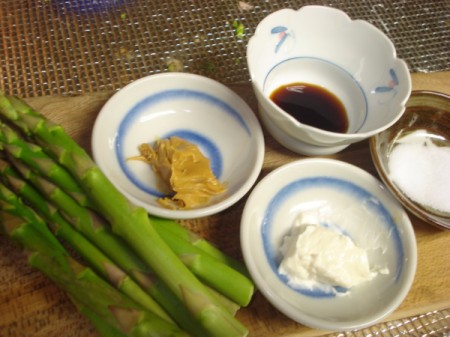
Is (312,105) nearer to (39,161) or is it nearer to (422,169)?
(422,169)

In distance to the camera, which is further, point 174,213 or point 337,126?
point 337,126

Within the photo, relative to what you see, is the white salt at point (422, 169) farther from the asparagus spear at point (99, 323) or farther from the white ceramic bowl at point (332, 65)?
the asparagus spear at point (99, 323)

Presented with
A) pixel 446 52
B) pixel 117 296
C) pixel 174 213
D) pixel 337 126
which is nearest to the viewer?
pixel 117 296

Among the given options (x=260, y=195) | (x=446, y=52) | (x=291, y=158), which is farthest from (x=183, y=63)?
(x=446, y=52)

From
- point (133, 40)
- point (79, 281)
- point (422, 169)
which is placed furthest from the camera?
point (133, 40)

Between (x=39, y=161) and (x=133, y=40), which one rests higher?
(x=39, y=161)

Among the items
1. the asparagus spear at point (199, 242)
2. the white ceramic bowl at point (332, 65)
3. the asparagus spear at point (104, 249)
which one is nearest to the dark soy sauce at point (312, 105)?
the white ceramic bowl at point (332, 65)

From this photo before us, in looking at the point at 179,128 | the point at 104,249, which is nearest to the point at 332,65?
the point at 179,128

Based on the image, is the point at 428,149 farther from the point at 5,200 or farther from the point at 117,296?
the point at 5,200
